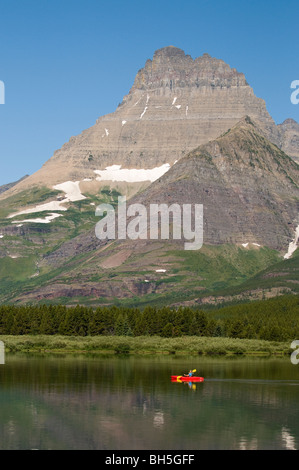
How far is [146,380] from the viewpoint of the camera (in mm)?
132000

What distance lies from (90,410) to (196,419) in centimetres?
1426

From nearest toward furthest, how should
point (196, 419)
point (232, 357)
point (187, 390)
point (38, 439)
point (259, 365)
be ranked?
point (38, 439) < point (196, 419) < point (187, 390) < point (259, 365) < point (232, 357)

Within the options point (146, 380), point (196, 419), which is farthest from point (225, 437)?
point (146, 380)

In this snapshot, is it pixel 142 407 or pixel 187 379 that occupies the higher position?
pixel 187 379

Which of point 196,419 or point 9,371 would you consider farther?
point 9,371

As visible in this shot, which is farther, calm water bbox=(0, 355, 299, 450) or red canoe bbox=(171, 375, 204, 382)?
red canoe bbox=(171, 375, 204, 382)

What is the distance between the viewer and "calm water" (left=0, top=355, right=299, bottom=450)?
79.8 m

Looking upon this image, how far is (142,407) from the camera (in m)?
102

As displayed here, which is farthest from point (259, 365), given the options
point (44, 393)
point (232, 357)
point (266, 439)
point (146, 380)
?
point (266, 439)

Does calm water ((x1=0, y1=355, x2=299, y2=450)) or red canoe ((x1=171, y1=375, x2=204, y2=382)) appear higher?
red canoe ((x1=171, y1=375, x2=204, y2=382))

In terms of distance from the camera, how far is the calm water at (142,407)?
7975 cm

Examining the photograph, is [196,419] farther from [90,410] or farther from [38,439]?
[38,439]

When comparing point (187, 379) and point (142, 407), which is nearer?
point (142, 407)
